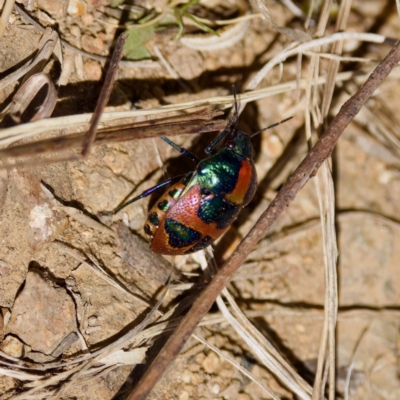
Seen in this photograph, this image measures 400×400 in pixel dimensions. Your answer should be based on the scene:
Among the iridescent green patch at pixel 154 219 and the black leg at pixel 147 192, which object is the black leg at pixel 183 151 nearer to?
the black leg at pixel 147 192

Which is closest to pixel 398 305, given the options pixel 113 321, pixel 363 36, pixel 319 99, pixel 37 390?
pixel 319 99

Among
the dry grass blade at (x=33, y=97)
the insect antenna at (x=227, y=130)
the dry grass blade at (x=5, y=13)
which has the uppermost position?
the insect antenna at (x=227, y=130)

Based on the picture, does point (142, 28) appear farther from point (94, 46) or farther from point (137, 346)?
point (137, 346)

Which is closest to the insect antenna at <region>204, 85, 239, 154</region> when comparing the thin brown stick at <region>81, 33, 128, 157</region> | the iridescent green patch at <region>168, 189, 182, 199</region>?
the iridescent green patch at <region>168, 189, 182, 199</region>

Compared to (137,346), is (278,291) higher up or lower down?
higher up

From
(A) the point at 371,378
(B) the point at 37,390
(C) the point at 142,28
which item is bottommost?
(B) the point at 37,390

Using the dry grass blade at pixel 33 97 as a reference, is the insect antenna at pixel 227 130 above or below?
above

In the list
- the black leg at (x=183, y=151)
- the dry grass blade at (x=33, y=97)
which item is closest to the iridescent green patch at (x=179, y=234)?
the black leg at (x=183, y=151)

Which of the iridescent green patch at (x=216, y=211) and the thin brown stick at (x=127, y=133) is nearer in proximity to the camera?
the thin brown stick at (x=127, y=133)
